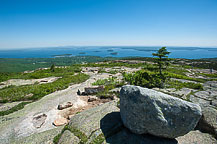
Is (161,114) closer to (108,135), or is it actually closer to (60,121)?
(108,135)

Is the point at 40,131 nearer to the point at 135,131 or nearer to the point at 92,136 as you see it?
the point at 92,136

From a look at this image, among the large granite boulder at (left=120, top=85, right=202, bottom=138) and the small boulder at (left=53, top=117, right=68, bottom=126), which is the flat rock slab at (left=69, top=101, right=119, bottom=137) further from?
the large granite boulder at (left=120, top=85, right=202, bottom=138)

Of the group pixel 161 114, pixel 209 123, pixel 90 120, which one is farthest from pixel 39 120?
pixel 209 123

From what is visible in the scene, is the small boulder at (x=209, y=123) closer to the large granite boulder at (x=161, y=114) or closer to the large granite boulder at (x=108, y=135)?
the large granite boulder at (x=108, y=135)

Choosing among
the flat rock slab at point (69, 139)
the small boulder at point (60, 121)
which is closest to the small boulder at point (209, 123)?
the flat rock slab at point (69, 139)

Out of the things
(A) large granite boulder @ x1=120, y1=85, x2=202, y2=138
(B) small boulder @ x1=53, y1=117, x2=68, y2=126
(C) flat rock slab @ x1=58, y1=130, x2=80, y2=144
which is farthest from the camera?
(B) small boulder @ x1=53, y1=117, x2=68, y2=126

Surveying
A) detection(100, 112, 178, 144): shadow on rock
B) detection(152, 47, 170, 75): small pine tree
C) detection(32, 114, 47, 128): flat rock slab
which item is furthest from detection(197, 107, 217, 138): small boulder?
detection(152, 47, 170, 75): small pine tree

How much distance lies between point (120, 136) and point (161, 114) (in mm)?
2101

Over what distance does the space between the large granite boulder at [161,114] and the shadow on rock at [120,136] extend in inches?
12.6

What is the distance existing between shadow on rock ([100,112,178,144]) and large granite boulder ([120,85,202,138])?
0.32 meters

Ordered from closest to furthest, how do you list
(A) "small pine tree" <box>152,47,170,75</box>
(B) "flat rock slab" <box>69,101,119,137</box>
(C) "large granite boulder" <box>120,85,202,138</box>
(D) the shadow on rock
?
(C) "large granite boulder" <box>120,85,202,138</box> < (D) the shadow on rock < (B) "flat rock slab" <box>69,101,119,137</box> < (A) "small pine tree" <box>152,47,170,75</box>

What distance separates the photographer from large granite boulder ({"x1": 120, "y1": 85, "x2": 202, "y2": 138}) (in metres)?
3.96

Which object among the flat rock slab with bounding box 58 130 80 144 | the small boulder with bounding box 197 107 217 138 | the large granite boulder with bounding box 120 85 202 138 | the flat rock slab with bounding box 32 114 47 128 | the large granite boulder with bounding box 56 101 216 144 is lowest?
the flat rock slab with bounding box 32 114 47 128

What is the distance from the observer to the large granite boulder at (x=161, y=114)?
3.96 meters
